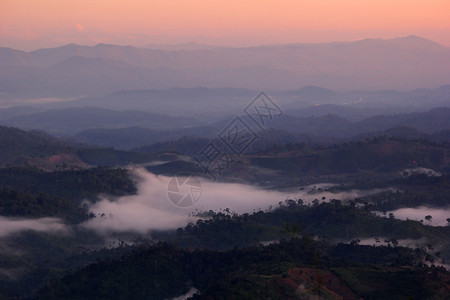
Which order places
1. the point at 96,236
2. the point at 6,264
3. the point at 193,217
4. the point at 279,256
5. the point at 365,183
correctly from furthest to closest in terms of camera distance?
the point at 365,183 → the point at 193,217 → the point at 96,236 → the point at 6,264 → the point at 279,256

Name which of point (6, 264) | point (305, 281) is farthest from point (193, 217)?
point (305, 281)

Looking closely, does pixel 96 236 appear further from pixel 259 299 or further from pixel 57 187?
pixel 259 299

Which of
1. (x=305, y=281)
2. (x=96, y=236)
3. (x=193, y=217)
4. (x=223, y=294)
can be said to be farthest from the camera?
(x=193, y=217)

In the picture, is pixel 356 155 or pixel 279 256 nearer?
pixel 279 256

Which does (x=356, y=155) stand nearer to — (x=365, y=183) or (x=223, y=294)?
(x=365, y=183)

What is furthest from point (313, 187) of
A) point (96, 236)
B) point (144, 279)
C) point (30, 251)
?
point (144, 279)

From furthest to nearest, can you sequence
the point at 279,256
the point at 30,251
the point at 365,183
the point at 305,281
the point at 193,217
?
the point at 365,183
the point at 193,217
the point at 30,251
the point at 279,256
the point at 305,281

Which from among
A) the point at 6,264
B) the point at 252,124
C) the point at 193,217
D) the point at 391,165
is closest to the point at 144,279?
the point at 6,264

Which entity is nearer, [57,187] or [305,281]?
[305,281]

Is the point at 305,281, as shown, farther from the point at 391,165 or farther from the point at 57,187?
the point at 391,165

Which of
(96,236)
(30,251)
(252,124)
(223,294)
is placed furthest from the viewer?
(252,124)
